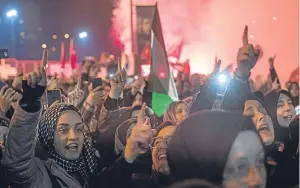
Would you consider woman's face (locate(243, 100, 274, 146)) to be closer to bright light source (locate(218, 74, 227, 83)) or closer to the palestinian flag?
bright light source (locate(218, 74, 227, 83))

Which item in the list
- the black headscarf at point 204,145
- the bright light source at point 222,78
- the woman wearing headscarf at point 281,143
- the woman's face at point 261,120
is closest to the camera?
the black headscarf at point 204,145

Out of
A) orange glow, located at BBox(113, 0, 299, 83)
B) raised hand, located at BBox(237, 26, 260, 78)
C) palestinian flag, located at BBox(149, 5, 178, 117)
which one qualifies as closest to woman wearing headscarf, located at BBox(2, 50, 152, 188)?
raised hand, located at BBox(237, 26, 260, 78)

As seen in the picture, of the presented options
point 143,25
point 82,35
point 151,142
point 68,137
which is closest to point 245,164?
point 151,142

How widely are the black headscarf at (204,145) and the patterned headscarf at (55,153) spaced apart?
4.18ft

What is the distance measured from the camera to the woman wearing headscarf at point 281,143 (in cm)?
315

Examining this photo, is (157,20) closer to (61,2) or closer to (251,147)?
(251,147)

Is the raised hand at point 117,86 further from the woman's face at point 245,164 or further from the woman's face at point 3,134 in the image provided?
the woman's face at point 245,164

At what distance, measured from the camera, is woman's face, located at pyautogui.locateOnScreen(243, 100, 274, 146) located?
11.2 feet

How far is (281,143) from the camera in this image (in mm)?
3873

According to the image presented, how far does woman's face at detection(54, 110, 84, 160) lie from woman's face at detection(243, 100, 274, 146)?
2.88ft

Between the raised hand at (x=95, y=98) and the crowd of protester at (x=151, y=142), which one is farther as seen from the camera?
the raised hand at (x=95, y=98)

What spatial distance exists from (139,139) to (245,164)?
112 cm

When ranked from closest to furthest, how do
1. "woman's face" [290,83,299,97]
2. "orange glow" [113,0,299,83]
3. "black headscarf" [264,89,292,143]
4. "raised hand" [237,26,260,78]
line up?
1. "raised hand" [237,26,260,78]
2. "black headscarf" [264,89,292,143]
3. "woman's face" [290,83,299,97]
4. "orange glow" [113,0,299,83]

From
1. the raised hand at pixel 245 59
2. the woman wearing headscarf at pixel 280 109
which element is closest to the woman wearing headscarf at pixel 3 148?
the raised hand at pixel 245 59
